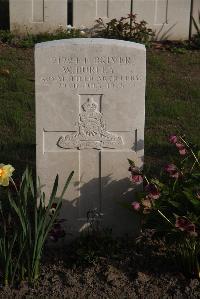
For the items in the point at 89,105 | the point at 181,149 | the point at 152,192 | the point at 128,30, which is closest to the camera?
the point at 152,192

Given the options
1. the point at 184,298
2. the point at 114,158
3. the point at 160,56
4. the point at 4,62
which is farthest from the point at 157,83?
the point at 184,298

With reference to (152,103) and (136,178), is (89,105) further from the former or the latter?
(152,103)

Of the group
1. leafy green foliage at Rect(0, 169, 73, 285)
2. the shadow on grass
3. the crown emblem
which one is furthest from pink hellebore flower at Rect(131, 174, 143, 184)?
the shadow on grass

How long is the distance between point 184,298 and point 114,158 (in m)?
1.02

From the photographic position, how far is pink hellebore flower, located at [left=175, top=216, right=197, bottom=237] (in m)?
3.78

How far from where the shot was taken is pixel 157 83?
803 cm

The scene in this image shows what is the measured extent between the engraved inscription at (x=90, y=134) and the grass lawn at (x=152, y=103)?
1.29m

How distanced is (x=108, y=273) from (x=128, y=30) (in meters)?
5.90

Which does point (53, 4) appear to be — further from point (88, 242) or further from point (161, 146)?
point (88, 242)

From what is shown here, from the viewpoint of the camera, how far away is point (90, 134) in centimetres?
429

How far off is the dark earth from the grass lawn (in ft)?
4.30

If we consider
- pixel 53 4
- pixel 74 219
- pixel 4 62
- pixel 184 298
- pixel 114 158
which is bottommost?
pixel 184 298

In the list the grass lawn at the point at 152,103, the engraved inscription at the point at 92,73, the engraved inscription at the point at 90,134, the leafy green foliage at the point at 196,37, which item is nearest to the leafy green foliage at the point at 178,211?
the engraved inscription at the point at 90,134

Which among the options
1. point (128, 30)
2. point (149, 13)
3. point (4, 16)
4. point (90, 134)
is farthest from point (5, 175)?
point (4, 16)
